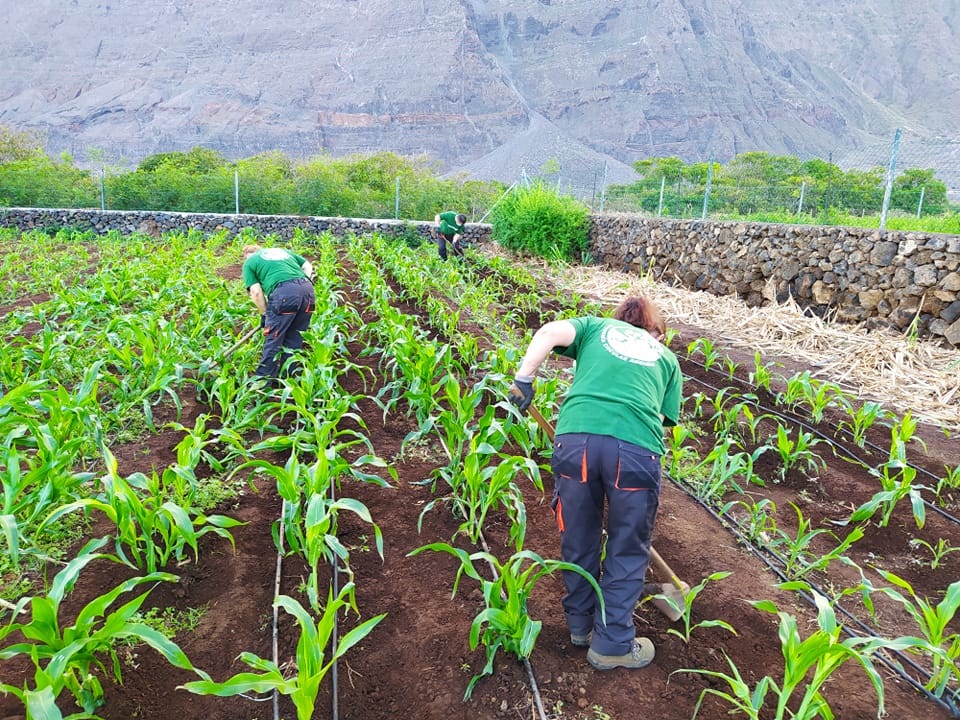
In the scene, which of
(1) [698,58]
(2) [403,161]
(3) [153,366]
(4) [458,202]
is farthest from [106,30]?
(3) [153,366]

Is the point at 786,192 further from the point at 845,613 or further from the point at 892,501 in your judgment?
the point at 845,613

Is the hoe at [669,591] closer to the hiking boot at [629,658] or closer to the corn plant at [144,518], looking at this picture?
the hiking boot at [629,658]

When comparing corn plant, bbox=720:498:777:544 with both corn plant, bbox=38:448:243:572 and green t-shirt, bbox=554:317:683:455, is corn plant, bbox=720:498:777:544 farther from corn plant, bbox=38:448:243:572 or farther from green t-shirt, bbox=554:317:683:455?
corn plant, bbox=38:448:243:572

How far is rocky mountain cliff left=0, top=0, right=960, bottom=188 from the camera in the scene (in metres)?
70.2

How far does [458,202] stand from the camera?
21.6 m

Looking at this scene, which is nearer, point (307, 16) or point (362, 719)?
point (362, 719)

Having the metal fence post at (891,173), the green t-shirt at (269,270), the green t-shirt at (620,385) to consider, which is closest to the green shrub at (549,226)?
the metal fence post at (891,173)

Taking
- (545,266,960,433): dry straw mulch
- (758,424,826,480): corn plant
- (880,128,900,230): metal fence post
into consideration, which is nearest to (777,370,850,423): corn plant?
(758,424,826,480): corn plant

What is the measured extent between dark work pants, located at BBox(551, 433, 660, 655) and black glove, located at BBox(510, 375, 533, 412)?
21cm

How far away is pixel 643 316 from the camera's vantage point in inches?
106

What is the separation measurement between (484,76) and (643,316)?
277ft

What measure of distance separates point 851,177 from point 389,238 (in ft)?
65.0

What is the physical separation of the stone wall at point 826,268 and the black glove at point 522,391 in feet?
19.5

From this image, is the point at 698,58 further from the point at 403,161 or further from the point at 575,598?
the point at 575,598
